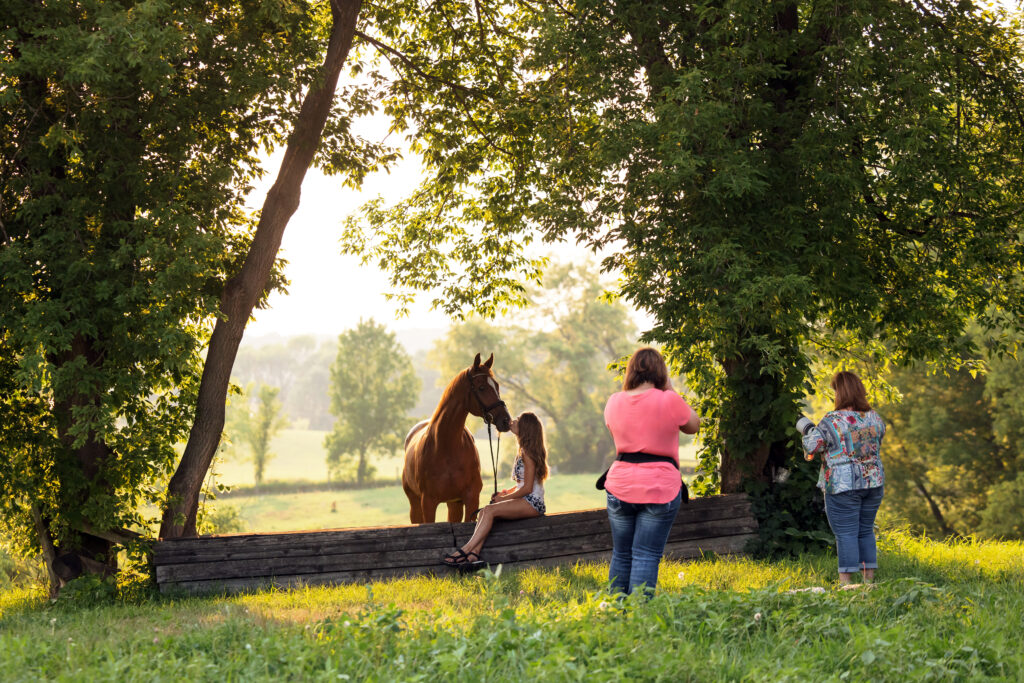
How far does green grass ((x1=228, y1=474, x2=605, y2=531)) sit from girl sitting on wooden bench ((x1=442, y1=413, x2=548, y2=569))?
4146 centimetres

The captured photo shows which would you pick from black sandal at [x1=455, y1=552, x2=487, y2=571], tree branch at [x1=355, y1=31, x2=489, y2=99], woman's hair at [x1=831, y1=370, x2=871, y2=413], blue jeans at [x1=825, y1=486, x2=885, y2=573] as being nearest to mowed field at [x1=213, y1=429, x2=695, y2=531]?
tree branch at [x1=355, y1=31, x2=489, y2=99]

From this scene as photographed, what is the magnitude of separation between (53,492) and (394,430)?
62.2 meters

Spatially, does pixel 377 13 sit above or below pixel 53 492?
above

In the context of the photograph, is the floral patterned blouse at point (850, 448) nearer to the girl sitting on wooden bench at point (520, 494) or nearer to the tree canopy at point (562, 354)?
the girl sitting on wooden bench at point (520, 494)

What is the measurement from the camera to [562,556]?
9477 millimetres

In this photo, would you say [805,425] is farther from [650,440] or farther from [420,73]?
[420,73]

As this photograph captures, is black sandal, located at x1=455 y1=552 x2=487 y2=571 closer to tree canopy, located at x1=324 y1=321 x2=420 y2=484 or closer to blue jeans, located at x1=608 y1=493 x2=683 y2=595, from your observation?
blue jeans, located at x1=608 y1=493 x2=683 y2=595

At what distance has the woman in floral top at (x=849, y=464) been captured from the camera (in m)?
7.21

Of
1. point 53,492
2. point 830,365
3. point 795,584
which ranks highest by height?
point 830,365

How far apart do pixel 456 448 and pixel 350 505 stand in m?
49.9

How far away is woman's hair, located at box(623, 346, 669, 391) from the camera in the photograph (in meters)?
6.16

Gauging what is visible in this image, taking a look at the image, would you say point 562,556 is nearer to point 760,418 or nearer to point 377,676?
point 760,418

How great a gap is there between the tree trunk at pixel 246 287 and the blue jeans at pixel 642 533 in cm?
546

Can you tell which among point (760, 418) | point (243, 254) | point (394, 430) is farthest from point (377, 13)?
point (394, 430)
